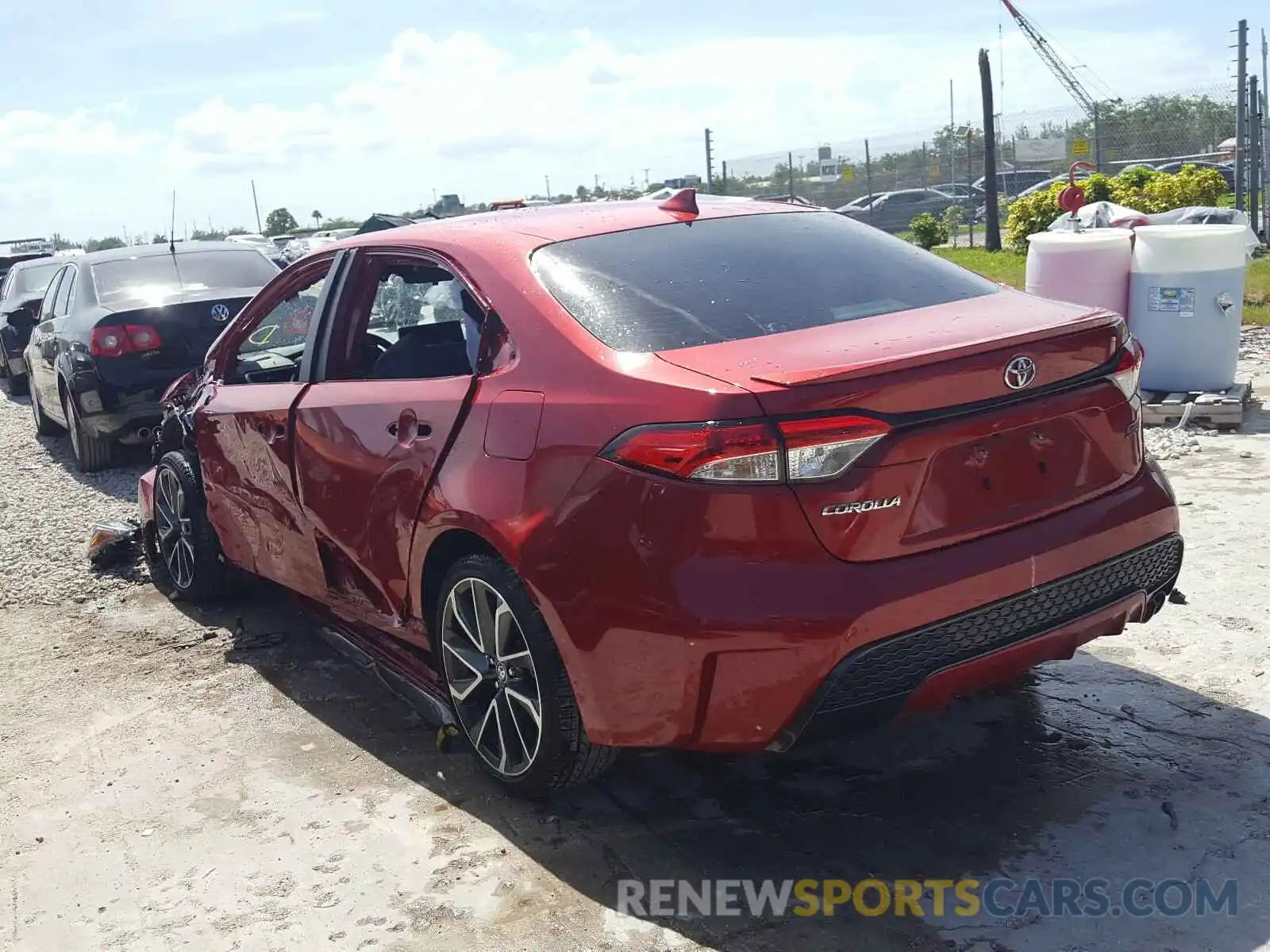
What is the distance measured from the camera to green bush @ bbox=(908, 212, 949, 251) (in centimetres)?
2467

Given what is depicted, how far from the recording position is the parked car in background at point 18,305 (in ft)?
47.4

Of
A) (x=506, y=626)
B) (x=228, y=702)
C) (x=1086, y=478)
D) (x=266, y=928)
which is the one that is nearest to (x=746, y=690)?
(x=506, y=626)

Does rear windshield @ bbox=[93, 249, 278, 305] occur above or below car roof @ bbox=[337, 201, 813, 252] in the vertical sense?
below

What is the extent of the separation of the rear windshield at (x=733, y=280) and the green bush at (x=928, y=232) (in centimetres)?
2137

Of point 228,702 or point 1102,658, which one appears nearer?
point 1102,658

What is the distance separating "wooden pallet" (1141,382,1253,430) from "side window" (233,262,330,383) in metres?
5.21

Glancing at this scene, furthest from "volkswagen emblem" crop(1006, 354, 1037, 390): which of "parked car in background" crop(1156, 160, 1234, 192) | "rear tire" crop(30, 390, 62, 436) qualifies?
"parked car in background" crop(1156, 160, 1234, 192)

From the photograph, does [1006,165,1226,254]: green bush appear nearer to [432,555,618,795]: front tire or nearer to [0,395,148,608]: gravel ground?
[0,395,148,608]: gravel ground

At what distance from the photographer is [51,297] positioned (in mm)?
10766

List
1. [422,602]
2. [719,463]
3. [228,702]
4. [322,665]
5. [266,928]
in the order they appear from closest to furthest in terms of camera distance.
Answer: [719,463], [266,928], [422,602], [228,702], [322,665]

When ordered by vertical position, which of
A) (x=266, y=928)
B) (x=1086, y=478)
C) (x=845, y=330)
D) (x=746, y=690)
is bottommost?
(x=266, y=928)

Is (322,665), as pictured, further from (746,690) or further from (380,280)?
(746,690)

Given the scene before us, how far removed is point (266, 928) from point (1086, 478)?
2363mm

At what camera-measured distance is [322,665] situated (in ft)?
16.4
